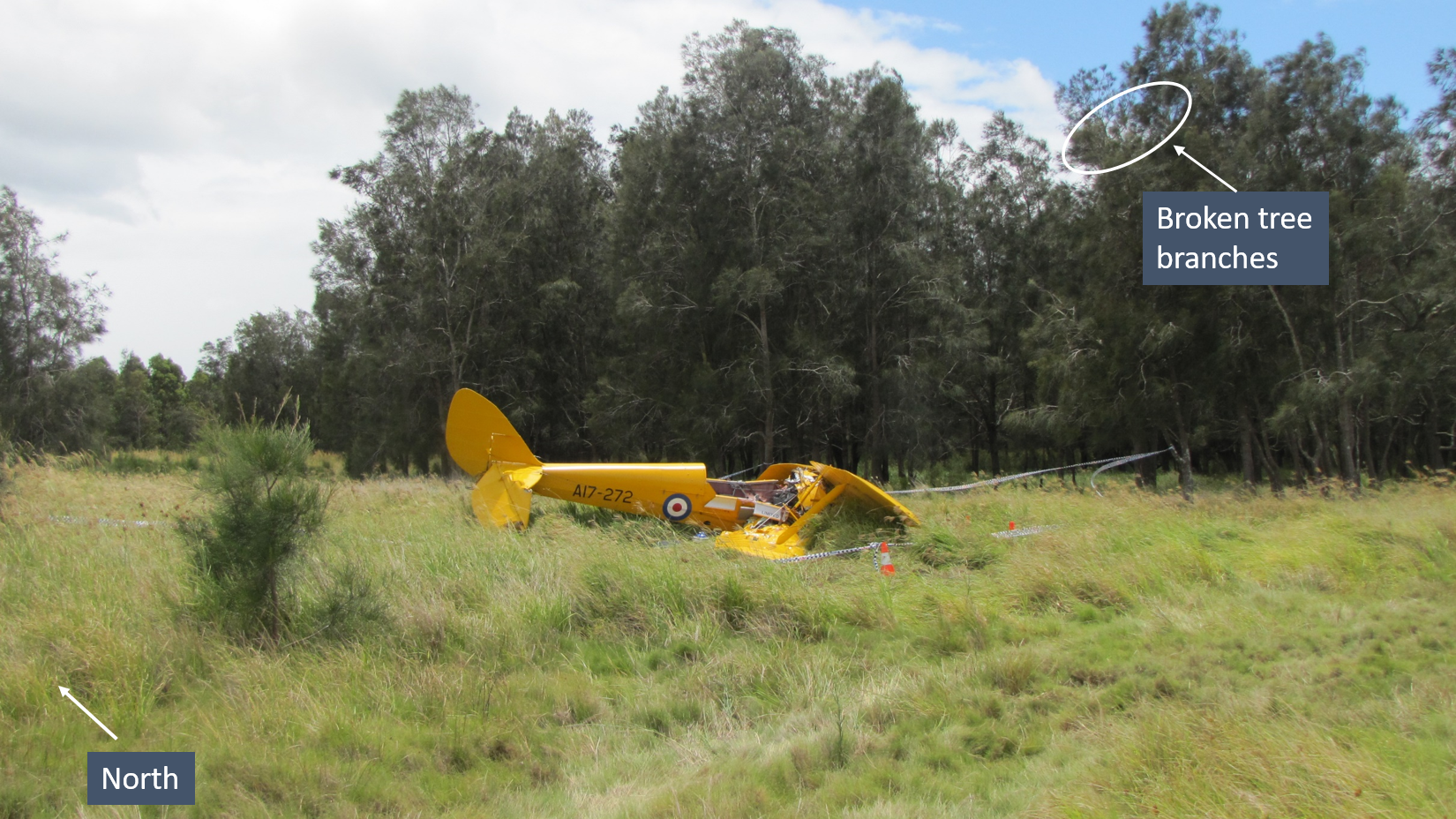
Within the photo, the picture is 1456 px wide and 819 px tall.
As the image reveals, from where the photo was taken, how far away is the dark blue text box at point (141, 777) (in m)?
3.64

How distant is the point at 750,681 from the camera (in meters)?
4.94

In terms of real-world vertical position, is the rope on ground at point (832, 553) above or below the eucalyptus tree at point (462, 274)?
below

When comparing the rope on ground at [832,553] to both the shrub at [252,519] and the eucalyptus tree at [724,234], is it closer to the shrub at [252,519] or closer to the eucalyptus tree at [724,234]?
the shrub at [252,519]

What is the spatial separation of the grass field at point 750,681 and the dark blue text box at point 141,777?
0.24ft

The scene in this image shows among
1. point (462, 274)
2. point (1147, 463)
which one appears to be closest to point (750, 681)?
point (1147, 463)

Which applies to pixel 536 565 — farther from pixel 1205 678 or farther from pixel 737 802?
pixel 1205 678

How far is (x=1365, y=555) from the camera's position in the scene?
7.29 metres

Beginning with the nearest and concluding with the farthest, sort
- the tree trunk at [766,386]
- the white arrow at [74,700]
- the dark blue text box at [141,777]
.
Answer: the dark blue text box at [141,777] < the white arrow at [74,700] < the tree trunk at [766,386]

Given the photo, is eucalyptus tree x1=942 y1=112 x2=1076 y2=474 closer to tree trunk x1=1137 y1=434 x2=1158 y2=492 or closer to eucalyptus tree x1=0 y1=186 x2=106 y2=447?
tree trunk x1=1137 y1=434 x2=1158 y2=492

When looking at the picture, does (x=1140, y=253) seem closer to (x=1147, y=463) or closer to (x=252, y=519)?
(x=1147, y=463)

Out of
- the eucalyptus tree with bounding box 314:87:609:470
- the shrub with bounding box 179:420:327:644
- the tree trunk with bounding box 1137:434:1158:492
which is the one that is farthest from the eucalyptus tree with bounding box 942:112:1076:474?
the shrub with bounding box 179:420:327:644

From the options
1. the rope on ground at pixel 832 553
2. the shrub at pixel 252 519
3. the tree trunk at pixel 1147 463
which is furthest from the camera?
the tree trunk at pixel 1147 463

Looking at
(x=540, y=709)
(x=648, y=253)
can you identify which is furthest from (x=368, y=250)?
(x=540, y=709)

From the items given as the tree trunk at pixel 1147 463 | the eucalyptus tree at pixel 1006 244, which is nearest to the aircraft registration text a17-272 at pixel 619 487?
the tree trunk at pixel 1147 463
